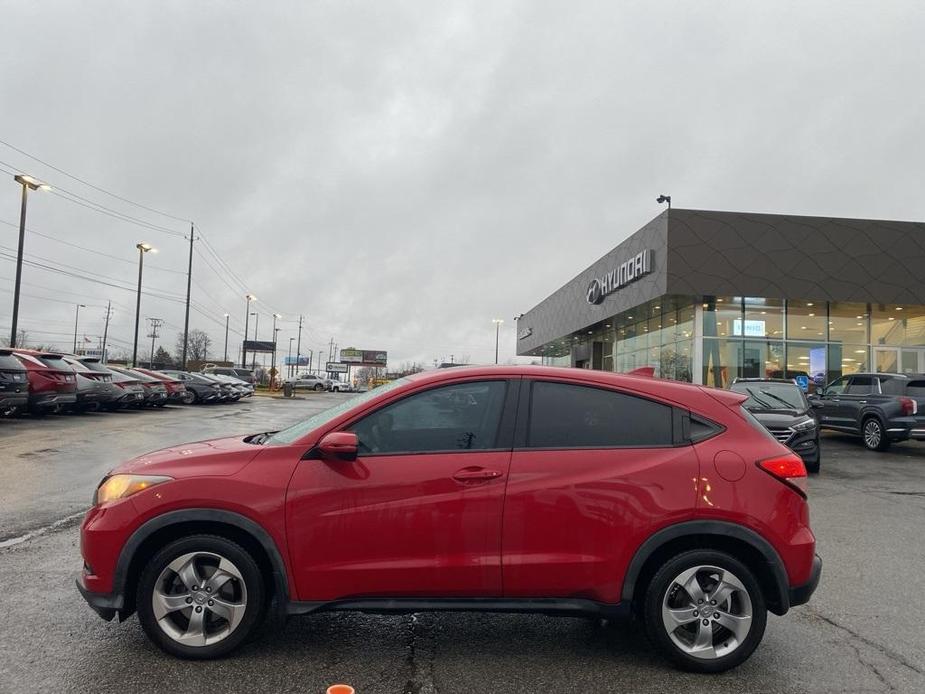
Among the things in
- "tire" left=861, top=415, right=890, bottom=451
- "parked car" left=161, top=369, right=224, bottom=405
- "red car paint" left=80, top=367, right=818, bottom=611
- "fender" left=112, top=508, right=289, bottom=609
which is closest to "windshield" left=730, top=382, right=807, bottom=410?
"tire" left=861, top=415, right=890, bottom=451

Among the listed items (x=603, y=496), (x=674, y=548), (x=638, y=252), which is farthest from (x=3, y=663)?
(x=638, y=252)

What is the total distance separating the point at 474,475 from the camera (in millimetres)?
3340

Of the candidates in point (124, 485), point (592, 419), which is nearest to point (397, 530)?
point (592, 419)

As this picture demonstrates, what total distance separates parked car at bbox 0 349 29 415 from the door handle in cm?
1447

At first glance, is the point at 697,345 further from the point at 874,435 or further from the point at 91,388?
the point at 91,388

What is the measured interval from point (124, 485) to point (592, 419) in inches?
102

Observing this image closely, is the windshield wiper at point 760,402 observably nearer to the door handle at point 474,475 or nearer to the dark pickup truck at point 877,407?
the dark pickup truck at point 877,407

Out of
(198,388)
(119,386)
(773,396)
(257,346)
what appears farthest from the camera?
(257,346)

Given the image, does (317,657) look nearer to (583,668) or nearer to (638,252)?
(583,668)

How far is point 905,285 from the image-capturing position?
21.2 metres

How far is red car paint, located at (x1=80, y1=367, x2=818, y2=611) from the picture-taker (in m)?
3.29

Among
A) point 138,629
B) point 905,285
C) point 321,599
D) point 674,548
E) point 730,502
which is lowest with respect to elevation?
point 138,629

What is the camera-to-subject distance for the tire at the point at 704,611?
333 centimetres

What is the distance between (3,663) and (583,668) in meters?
3.02
